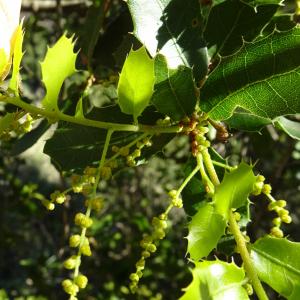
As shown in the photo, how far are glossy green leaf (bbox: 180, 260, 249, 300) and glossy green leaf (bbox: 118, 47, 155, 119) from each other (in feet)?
0.91

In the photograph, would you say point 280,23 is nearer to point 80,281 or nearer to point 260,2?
point 260,2

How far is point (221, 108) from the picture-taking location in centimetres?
101

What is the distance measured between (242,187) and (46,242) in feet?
11.9

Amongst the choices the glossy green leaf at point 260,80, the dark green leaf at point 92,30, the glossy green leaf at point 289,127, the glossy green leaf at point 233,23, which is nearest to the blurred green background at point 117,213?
the dark green leaf at point 92,30

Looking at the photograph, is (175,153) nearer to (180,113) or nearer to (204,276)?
(180,113)

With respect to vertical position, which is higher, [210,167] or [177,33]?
[177,33]

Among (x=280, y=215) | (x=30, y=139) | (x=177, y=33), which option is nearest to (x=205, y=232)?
(x=280, y=215)

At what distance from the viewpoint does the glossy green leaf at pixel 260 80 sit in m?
0.93

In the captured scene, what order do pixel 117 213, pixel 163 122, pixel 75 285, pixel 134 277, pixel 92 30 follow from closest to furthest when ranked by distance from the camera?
1. pixel 75 285
2. pixel 134 277
3. pixel 163 122
4. pixel 92 30
5. pixel 117 213

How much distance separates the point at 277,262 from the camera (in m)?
0.91

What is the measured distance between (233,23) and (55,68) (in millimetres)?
407

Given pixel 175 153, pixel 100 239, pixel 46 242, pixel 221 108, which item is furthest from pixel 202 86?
pixel 46 242

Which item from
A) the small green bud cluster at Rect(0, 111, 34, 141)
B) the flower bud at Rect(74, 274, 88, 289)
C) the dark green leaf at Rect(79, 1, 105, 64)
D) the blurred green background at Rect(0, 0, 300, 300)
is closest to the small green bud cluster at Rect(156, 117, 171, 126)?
the small green bud cluster at Rect(0, 111, 34, 141)

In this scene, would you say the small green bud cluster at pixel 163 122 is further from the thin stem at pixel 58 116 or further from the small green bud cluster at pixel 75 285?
the small green bud cluster at pixel 75 285
